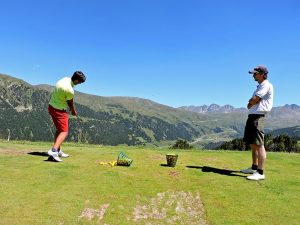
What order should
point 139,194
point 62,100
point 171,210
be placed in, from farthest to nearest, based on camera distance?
1. point 62,100
2. point 139,194
3. point 171,210

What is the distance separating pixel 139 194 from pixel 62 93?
6.01 meters

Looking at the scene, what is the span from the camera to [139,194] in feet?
38.3

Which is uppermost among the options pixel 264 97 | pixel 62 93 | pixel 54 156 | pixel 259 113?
pixel 264 97

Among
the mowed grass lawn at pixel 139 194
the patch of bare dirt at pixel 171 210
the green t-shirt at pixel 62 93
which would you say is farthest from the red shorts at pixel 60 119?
the patch of bare dirt at pixel 171 210

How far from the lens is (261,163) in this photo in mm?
13906

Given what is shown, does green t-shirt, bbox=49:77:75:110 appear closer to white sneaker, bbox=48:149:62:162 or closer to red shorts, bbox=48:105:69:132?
red shorts, bbox=48:105:69:132

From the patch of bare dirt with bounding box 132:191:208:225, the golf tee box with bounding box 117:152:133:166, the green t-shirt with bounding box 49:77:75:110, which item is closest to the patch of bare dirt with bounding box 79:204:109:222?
the patch of bare dirt with bounding box 132:191:208:225

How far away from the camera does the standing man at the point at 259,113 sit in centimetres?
1398

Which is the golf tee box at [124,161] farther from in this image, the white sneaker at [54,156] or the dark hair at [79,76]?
the dark hair at [79,76]

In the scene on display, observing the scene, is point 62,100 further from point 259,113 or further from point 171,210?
point 259,113

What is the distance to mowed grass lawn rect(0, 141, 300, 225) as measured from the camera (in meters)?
10.2

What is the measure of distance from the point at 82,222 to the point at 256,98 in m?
7.79

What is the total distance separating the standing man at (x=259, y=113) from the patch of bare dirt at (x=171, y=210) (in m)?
3.36

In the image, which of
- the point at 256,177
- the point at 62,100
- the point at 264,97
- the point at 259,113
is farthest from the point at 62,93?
the point at 256,177
